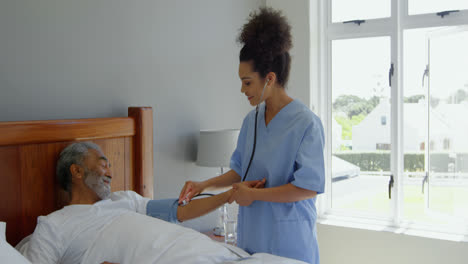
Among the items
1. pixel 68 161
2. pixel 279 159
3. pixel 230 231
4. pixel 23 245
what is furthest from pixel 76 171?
pixel 230 231

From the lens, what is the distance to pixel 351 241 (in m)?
2.98

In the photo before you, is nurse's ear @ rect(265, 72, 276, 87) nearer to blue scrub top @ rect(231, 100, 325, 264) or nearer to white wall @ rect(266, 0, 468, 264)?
blue scrub top @ rect(231, 100, 325, 264)

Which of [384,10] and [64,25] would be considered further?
[384,10]

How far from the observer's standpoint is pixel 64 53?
1.68m

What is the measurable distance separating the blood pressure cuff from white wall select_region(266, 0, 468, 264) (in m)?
1.66

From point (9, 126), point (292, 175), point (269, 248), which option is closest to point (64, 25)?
point (9, 126)

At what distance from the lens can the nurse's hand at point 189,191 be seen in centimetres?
167

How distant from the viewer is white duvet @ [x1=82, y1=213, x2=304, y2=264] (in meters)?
1.26

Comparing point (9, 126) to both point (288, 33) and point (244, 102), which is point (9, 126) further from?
point (244, 102)

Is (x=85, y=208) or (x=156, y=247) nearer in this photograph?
(x=156, y=247)

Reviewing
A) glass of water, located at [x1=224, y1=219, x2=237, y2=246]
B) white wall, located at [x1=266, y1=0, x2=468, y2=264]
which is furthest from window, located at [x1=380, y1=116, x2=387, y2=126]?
glass of water, located at [x1=224, y1=219, x2=237, y2=246]

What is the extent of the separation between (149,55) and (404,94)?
6.00ft

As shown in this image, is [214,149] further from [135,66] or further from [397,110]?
[397,110]

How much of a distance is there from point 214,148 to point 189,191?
0.70 m
